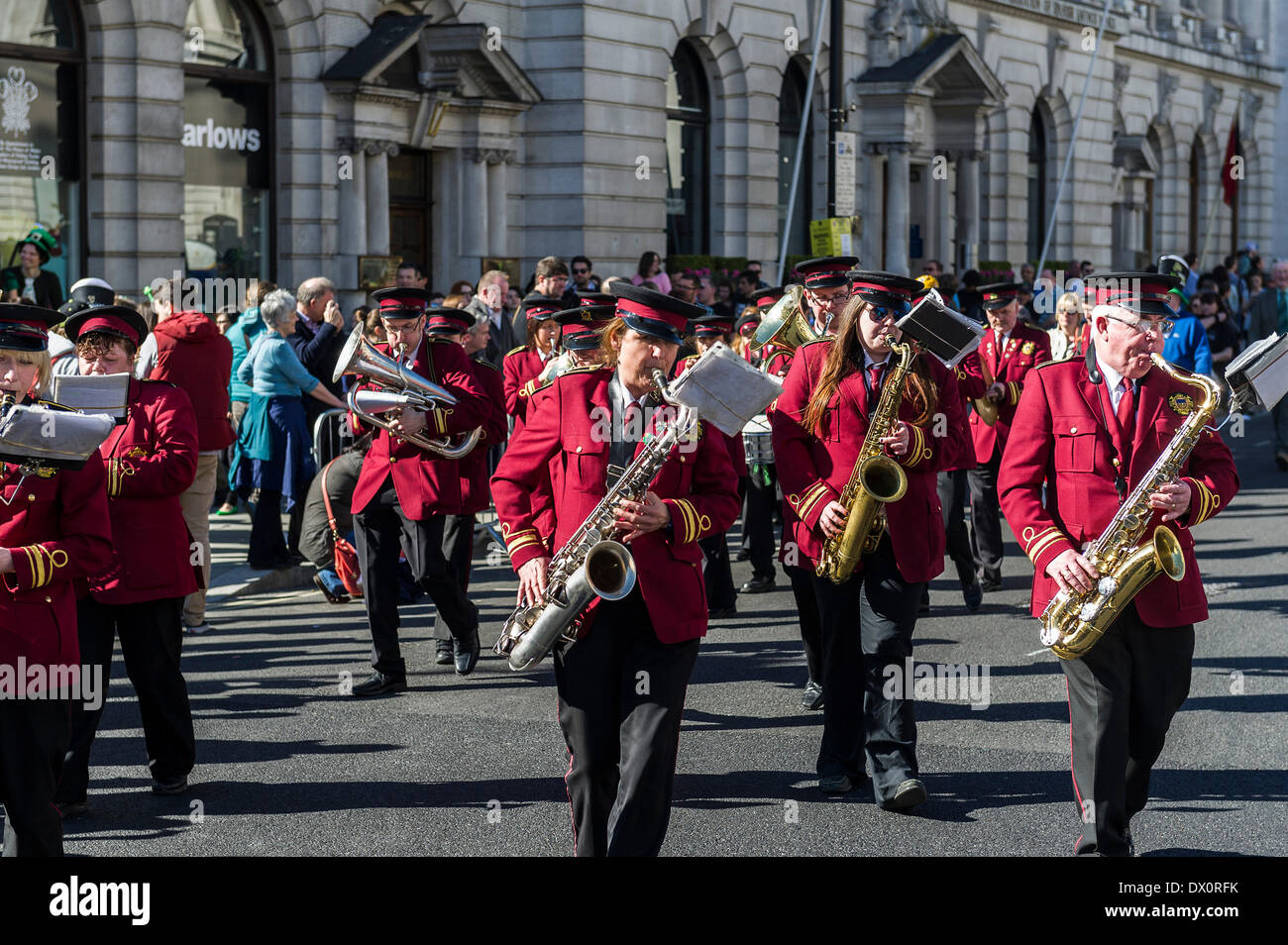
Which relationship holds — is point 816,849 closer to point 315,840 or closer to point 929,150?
point 315,840

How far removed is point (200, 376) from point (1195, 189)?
42877 millimetres

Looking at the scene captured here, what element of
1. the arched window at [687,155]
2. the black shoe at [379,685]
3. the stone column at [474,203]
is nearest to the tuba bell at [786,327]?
the black shoe at [379,685]

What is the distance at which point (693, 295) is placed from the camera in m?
21.1

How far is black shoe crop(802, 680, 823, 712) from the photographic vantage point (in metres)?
9.08

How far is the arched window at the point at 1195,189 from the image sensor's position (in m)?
48.8

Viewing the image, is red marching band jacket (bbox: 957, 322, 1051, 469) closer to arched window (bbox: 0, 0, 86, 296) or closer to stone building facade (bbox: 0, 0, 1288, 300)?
stone building facade (bbox: 0, 0, 1288, 300)

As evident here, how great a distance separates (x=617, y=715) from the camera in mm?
5691

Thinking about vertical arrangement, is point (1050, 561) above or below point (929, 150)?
below

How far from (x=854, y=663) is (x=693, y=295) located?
45.6 ft

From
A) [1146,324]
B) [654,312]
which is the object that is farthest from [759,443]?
[654,312]

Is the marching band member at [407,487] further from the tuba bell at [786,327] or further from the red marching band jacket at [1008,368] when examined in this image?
the red marching band jacket at [1008,368]

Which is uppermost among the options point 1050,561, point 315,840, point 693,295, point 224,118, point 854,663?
point 224,118

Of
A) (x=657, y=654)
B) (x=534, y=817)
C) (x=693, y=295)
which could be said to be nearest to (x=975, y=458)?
(x=534, y=817)

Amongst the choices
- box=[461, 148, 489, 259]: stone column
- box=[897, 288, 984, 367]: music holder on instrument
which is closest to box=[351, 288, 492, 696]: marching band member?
box=[897, 288, 984, 367]: music holder on instrument
